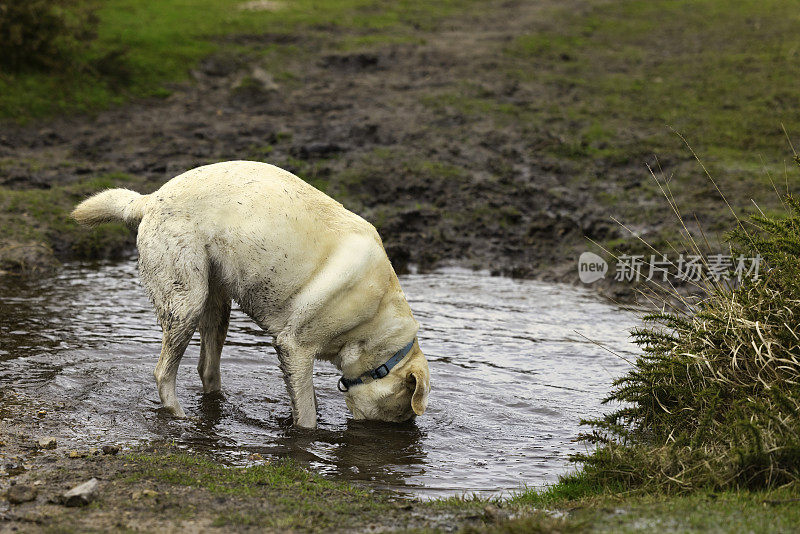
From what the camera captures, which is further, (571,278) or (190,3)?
(190,3)

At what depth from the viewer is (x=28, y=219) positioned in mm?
12422

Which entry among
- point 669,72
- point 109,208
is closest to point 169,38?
point 669,72

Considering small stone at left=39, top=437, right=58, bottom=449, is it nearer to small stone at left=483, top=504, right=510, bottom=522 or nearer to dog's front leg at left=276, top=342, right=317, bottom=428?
dog's front leg at left=276, top=342, right=317, bottom=428

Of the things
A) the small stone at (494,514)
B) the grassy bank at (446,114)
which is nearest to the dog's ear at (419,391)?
the small stone at (494,514)

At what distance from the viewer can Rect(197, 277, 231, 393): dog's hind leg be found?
7.32 meters

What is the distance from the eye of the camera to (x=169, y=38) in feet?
71.8

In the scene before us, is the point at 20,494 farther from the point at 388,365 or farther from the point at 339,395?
the point at 339,395

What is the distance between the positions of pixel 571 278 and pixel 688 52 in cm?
1282

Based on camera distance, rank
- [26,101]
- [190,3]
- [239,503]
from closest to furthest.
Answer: [239,503]
[26,101]
[190,3]

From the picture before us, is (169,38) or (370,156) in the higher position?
(169,38)

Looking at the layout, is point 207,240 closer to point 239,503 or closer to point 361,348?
point 361,348

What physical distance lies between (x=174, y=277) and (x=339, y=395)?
7.07 feet

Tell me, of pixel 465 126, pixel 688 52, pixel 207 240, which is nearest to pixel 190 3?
pixel 465 126

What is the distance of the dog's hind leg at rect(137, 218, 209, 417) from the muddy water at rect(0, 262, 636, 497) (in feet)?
2.50
